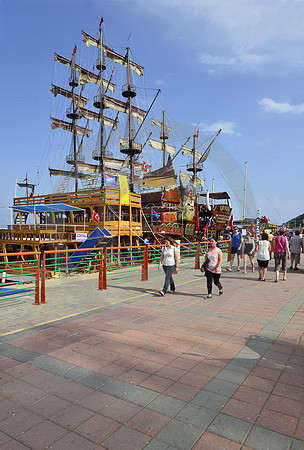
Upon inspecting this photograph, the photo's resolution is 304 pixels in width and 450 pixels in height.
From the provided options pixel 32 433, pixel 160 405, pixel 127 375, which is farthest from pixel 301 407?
pixel 32 433

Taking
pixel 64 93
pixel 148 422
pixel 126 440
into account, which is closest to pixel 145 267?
pixel 148 422

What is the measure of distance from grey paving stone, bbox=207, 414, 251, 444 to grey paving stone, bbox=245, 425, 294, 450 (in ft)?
0.20

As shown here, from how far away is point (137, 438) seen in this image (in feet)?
8.37

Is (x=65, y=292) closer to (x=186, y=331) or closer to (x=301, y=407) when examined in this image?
(x=186, y=331)

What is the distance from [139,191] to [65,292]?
2968cm

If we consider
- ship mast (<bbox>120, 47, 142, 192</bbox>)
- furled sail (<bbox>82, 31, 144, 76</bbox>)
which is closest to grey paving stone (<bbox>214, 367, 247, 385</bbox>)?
ship mast (<bbox>120, 47, 142, 192</bbox>)

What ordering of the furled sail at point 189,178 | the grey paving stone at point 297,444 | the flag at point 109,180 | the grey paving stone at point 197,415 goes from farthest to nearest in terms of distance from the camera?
the furled sail at point 189,178 < the flag at point 109,180 < the grey paving stone at point 197,415 < the grey paving stone at point 297,444

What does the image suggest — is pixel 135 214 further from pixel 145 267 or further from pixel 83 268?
pixel 145 267

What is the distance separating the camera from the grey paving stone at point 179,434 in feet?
8.17

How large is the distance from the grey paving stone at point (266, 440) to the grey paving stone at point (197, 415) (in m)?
0.39

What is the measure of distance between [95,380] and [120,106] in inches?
1533

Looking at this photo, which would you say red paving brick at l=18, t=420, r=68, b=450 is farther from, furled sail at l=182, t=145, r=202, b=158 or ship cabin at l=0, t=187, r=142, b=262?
furled sail at l=182, t=145, r=202, b=158

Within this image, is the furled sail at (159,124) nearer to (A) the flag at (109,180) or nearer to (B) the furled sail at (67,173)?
(B) the furled sail at (67,173)

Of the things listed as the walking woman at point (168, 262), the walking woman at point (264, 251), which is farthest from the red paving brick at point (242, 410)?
the walking woman at point (264, 251)
